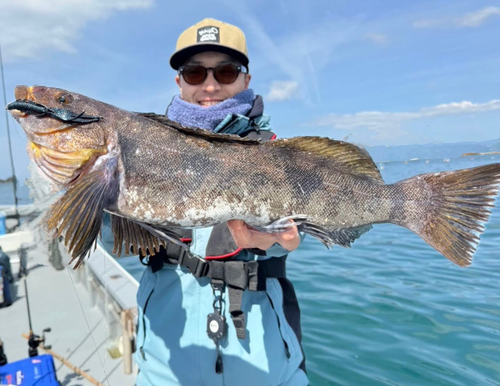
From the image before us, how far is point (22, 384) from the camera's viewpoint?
13.5 ft

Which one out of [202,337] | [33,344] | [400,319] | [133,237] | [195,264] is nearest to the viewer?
[133,237]

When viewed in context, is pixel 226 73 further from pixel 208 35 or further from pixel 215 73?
pixel 208 35

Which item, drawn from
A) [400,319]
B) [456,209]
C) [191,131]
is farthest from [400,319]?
[191,131]

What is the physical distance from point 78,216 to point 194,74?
7.53 ft

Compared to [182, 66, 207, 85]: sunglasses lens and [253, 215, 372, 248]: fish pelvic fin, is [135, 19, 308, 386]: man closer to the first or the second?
[253, 215, 372, 248]: fish pelvic fin

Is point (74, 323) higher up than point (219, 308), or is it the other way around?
point (219, 308)

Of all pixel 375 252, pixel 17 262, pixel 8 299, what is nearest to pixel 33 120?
pixel 8 299

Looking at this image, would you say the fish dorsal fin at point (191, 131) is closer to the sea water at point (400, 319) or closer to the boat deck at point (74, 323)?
the boat deck at point (74, 323)

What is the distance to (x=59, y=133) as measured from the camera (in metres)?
2.27

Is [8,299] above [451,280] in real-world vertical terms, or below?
above

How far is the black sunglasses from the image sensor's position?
12.7 ft

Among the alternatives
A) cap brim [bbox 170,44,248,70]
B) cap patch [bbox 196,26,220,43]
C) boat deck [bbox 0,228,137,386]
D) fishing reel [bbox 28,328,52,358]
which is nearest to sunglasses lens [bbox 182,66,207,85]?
cap brim [bbox 170,44,248,70]

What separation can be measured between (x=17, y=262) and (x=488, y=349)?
10.1 m

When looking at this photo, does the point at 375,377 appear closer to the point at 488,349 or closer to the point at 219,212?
the point at 488,349
